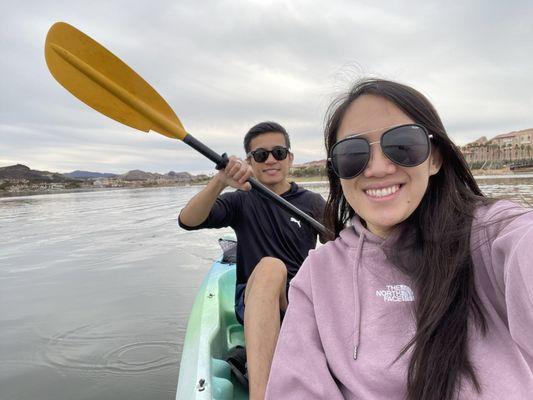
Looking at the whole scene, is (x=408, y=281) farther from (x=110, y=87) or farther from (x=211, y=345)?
(x=110, y=87)

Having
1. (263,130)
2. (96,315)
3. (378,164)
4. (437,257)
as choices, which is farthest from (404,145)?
(96,315)

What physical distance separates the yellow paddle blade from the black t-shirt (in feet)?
2.28

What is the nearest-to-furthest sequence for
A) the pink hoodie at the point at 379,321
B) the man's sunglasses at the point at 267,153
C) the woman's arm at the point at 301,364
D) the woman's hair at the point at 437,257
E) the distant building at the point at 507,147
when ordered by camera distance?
the pink hoodie at the point at 379,321, the woman's hair at the point at 437,257, the woman's arm at the point at 301,364, the man's sunglasses at the point at 267,153, the distant building at the point at 507,147

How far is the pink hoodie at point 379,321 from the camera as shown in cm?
98

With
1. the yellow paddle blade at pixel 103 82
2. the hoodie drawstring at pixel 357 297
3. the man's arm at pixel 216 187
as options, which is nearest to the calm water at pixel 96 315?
the hoodie drawstring at pixel 357 297

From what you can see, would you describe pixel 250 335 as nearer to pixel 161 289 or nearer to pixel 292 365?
pixel 292 365

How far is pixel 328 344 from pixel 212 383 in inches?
41.0

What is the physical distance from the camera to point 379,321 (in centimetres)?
122

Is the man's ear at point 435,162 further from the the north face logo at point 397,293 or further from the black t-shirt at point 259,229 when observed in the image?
the black t-shirt at point 259,229

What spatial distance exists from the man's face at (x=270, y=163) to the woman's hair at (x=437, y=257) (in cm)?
156

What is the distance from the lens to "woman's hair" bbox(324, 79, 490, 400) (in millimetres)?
1078

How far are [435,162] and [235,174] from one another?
5.29ft

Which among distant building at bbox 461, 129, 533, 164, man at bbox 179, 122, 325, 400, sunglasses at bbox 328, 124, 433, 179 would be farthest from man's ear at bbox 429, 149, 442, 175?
distant building at bbox 461, 129, 533, 164

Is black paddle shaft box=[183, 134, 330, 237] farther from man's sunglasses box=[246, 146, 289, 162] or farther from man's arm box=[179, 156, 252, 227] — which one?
man's sunglasses box=[246, 146, 289, 162]
